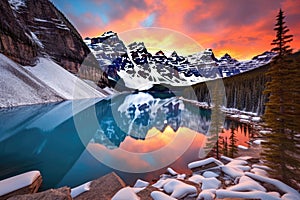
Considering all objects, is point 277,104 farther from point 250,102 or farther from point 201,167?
point 250,102

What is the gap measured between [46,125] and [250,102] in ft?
198

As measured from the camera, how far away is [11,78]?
52375 mm

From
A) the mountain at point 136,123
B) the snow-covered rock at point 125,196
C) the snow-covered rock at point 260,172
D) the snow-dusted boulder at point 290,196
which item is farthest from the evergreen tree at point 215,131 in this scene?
the snow-covered rock at point 125,196

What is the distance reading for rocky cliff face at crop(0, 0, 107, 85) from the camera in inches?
2750

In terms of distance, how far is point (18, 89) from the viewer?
50906mm

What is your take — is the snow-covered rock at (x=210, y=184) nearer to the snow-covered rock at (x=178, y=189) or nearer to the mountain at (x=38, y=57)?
the snow-covered rock at (x=178, y=189)

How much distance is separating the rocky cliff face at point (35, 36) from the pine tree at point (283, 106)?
81.6 meters

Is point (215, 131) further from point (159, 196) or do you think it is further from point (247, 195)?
point (159, 196)

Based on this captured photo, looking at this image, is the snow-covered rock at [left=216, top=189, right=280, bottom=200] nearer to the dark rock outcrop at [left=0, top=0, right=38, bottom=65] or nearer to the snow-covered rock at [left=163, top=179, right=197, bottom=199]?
the snow-covered rock at [left=163, top=179, right=197, bottom=199]

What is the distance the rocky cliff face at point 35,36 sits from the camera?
69863 millimetres

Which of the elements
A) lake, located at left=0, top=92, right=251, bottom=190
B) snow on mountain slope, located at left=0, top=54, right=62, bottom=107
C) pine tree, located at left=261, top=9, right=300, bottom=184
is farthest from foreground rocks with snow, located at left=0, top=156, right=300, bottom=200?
snow on mountain slope, located at left=0, top=54, right=62, bottom=107

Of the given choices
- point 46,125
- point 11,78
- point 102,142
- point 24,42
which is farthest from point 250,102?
point 24,42

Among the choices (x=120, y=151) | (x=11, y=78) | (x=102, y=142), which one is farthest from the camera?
(x=11, y=78)

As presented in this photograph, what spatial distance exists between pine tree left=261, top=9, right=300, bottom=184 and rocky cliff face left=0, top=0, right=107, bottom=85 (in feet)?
268
